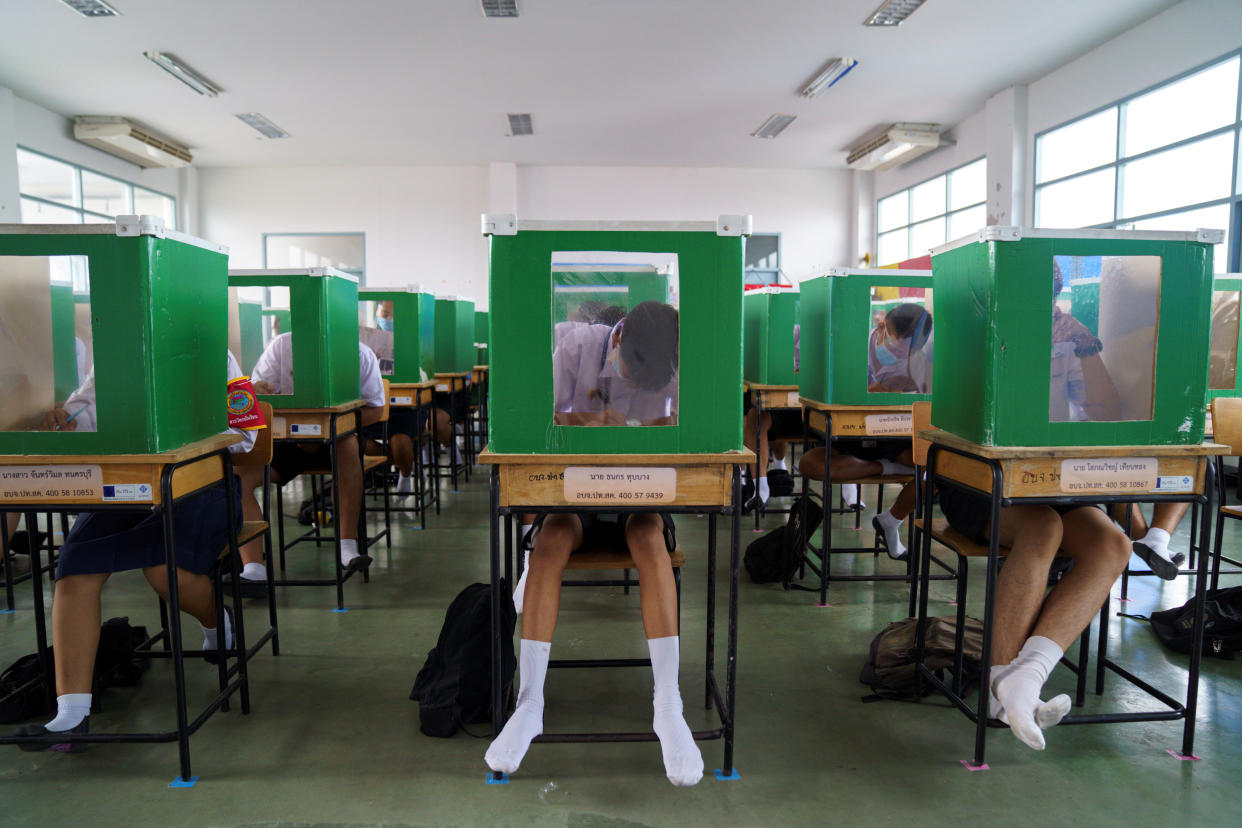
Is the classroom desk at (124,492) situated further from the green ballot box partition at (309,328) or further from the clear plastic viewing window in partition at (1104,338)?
the clear plastic viewing window in partition at (1104,338)

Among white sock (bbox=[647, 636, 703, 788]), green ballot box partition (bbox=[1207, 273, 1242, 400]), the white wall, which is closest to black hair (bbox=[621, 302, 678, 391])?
white sock (bbox=[647, 636, 703, 788])

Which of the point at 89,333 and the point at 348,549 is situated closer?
the point at 89,333

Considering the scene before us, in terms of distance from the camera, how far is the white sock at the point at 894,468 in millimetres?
3439

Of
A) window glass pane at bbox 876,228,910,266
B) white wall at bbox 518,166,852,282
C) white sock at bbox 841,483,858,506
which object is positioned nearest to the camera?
white sock at bbox 841,483,858,506

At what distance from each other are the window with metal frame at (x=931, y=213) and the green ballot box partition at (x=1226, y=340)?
4.83m

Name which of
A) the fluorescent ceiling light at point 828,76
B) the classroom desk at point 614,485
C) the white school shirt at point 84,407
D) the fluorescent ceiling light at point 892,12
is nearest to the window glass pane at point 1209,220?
the fluorescent ceiling light at point 892,12

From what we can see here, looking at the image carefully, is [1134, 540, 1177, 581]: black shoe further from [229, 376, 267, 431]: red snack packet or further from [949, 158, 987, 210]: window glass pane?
[949, 158, 987, 210]: window glass pane

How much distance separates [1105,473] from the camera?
6.31ft

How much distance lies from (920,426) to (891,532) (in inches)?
48.1

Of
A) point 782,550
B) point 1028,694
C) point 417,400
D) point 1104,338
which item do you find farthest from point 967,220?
point 1028,694

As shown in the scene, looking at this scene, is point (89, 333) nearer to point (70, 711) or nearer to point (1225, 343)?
point (70, 711)

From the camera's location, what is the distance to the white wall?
38.3 feet

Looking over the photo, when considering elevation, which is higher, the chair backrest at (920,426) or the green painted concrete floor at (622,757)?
the chair backrest at (920,426)

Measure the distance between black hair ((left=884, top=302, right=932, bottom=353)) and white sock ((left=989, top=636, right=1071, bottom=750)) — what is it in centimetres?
159
